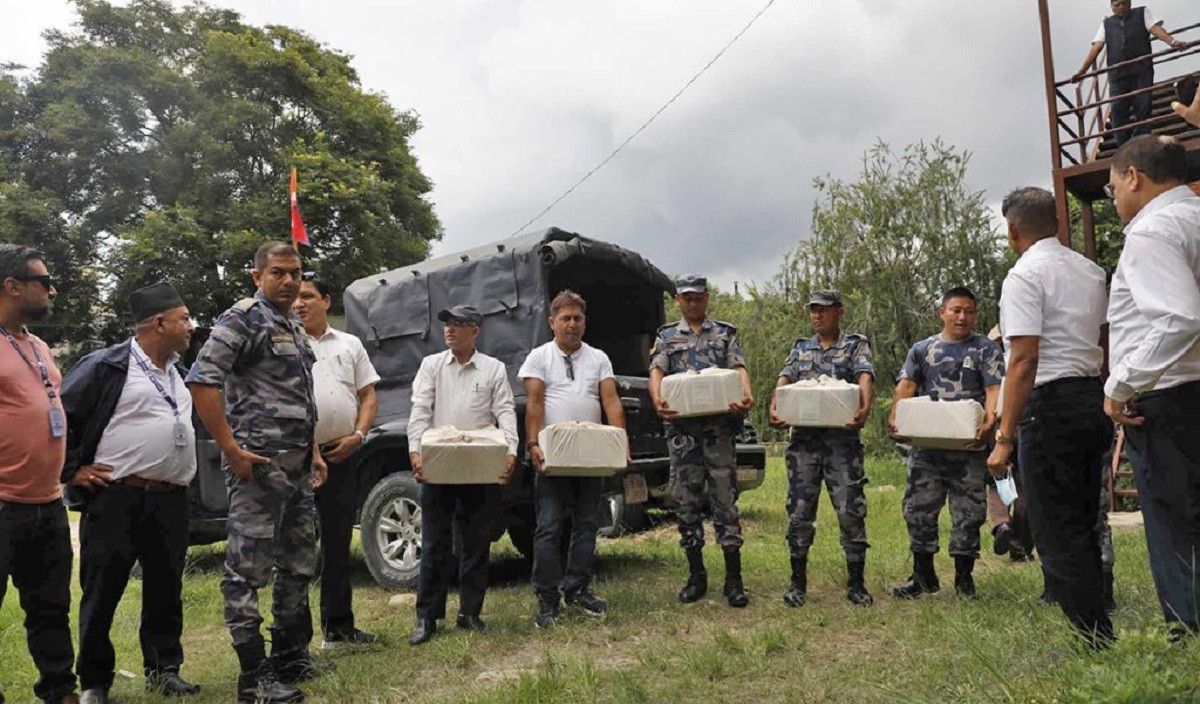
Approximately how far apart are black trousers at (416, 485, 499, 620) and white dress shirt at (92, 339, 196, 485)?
Answer: 1.28 metres

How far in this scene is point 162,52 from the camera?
22.3m

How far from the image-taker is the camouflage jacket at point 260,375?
3.83 metres

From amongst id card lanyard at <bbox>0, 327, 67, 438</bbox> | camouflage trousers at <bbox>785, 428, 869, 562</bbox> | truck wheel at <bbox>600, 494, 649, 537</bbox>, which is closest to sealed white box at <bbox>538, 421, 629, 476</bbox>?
camouflage trousers at <bbox>785, 428, 869, 562</bbox>

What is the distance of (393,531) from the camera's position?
6.10 metres

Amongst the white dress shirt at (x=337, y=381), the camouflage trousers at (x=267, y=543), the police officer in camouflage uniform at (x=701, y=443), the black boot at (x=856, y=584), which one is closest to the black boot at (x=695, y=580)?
the police officer in camouflage uniform at (x=701, y=443)

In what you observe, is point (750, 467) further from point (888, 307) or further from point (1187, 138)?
point (888, 307)

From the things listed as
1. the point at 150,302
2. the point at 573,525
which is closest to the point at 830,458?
the point at 573,525

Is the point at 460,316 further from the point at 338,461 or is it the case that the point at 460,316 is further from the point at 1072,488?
the point at 1072,488

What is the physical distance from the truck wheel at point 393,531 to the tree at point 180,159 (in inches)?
609

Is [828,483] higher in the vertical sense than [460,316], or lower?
lower

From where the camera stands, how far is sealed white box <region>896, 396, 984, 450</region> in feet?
16.1

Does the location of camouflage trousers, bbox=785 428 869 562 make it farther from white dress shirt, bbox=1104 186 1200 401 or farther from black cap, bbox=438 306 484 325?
white dress shirt, bbox=1104 186 1200 401

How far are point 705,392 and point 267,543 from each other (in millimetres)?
2438

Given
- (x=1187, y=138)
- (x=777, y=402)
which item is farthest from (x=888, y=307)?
(x=777, y=402)
